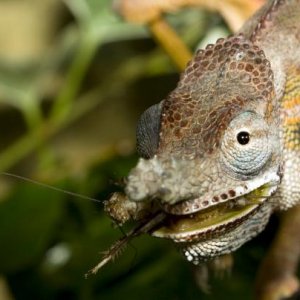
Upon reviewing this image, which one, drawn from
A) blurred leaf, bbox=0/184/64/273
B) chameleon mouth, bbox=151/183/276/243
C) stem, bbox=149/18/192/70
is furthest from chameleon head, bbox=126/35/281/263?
blurred leaf, bbox=0/184/64/273

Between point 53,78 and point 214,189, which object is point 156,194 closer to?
point 214,189

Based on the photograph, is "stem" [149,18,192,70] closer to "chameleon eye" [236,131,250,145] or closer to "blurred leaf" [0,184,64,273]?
"blurred leaf" [0,184,64,273]

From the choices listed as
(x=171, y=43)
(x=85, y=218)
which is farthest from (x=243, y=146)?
(x=85, y=218)

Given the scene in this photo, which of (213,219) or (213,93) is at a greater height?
(213,93)

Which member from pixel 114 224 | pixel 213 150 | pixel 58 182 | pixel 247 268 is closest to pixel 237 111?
pixel 213 150

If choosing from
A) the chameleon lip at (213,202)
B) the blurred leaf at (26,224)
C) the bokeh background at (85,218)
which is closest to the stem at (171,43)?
the bokeh background at (85,218)

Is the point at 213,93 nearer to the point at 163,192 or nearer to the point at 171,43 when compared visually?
the point at 163,192

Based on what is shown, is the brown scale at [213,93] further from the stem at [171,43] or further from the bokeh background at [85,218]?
the stem at [171,43]
